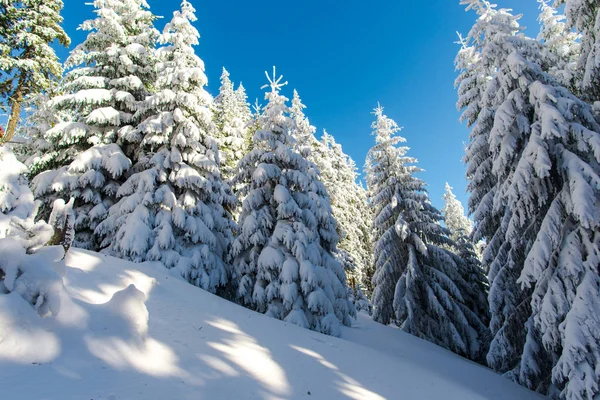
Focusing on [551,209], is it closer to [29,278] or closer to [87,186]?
[29,278]

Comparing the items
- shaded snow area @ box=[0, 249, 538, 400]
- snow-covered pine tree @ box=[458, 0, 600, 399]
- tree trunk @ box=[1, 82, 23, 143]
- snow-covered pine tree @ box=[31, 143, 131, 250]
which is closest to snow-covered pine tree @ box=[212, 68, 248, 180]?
snow-covered pine tree @ box=[31, 143, 131, 250]

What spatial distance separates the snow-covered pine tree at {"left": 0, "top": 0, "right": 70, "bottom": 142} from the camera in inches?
606

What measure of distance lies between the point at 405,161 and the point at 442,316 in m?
8.21

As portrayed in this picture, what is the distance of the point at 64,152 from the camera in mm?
14062

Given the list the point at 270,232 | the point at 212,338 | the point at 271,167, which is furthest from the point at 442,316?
the point at 212,338

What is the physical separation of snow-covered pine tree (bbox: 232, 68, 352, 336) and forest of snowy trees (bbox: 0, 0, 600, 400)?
7 cm

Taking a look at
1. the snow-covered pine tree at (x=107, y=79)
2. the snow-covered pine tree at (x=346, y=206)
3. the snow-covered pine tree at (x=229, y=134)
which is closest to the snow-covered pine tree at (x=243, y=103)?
→ the snow-covered pine tree at (x=229, y=134)

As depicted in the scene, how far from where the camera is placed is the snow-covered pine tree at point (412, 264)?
16.6 meters

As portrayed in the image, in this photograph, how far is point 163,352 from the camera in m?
5.14

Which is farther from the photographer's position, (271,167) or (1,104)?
(1,104)

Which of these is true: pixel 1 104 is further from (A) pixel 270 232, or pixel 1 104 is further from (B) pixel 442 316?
(B) pixel 442 316

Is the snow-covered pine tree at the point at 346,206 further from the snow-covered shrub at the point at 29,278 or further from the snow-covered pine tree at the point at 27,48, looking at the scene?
the snow-covered shrub at the point at 29,278

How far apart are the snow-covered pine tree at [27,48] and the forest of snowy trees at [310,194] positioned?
88 millimetres

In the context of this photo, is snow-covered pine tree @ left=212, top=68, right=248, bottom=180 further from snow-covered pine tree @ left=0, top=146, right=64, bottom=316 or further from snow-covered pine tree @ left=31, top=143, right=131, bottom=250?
snow-covered pine tree @ left=0, top=146, right=64, bottom=316
